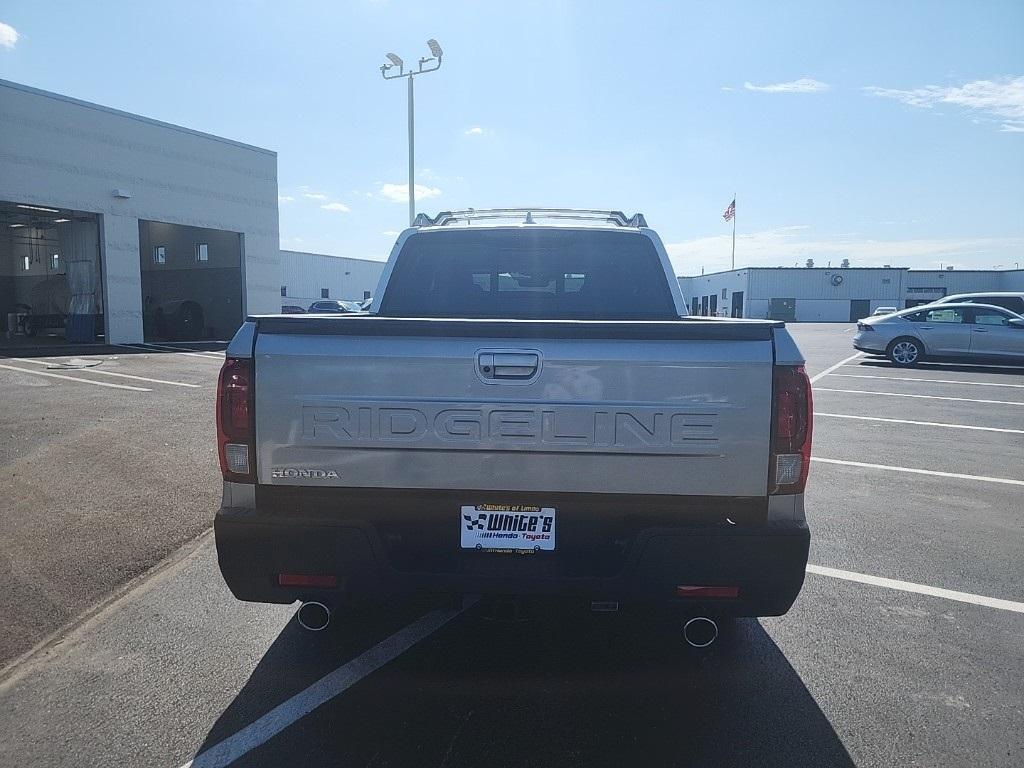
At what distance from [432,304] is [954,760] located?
3466 millimetres

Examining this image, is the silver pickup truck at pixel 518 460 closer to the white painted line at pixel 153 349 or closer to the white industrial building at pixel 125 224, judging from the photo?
the white painted line at pixel 153 349

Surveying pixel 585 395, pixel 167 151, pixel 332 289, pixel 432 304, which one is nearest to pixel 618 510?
pixel 585 395

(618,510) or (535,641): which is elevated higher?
(618,510)

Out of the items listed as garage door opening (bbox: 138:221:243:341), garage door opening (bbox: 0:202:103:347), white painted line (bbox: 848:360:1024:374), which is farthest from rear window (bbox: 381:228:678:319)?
garage door opening (bbox: 138:221:243:341)

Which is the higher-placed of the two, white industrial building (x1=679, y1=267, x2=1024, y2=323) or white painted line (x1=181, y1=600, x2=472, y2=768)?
white industrial building (x1=679, y1=267, x2=1024, y2=323)

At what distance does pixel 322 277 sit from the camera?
162 feet

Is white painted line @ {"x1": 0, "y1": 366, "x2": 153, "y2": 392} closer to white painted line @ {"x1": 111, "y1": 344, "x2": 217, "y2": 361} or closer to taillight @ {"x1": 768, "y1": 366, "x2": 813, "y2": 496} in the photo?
white painted line @ {"x1": 111, "y1": 344, "x2": 217, "y2": 361}

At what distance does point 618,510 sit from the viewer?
256 centimetres

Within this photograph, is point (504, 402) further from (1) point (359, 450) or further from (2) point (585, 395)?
(1) point (359, 450)

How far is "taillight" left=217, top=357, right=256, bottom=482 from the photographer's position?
2.56 metres

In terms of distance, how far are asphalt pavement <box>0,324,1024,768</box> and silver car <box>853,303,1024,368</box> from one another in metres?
14.2

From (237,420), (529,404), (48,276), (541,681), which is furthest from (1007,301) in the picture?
(48,276)

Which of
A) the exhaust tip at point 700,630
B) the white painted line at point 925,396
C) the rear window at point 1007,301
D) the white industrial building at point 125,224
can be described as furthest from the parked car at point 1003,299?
the white industrial building at point 125,224

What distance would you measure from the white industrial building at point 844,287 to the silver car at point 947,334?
1892 inches
